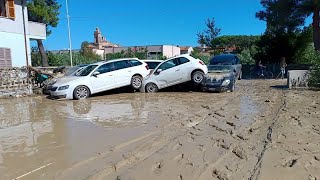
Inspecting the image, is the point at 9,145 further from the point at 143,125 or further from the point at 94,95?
the point at 94,95

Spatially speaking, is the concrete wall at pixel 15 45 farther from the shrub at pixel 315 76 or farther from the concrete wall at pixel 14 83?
the shrub at pixel 315 76

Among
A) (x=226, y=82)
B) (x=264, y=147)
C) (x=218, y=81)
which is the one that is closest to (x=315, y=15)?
(x=226, y=82)

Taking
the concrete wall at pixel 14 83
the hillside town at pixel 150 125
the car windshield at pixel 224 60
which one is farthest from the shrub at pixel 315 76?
the concrete wall at pixel 14 83

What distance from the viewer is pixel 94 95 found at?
50.3 feet

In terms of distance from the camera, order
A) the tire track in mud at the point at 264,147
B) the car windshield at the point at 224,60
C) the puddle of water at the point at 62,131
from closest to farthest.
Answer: the tire track in mud at the point at 264,147
the puddle of water at the point at 62,131
the car windshield at the point at 224,60

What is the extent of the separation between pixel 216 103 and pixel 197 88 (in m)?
4.13

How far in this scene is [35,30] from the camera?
23609 millimetres

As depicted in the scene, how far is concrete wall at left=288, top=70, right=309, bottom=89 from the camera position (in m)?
15.8

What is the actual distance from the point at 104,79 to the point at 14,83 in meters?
4.54

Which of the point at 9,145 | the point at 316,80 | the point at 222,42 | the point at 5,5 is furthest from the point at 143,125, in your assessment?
the point at 222,42

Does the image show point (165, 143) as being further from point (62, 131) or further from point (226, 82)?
point (226, 82)

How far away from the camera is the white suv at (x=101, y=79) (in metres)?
14.1

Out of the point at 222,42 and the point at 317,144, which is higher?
the point at 222,42

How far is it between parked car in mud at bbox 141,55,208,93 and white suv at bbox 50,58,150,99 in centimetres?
61
